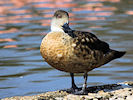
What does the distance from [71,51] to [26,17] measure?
34.1ft

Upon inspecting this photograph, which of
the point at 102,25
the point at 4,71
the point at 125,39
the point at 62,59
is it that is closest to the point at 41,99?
the point at 62,59

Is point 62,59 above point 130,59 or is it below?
above

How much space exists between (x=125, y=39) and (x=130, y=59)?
196 cm

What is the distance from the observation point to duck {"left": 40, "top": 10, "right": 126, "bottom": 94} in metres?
5.73

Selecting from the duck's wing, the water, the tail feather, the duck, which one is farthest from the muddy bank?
the water

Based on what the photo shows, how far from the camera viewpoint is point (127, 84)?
21.4 feet

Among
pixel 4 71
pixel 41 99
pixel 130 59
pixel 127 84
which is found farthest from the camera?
pixel 130 59

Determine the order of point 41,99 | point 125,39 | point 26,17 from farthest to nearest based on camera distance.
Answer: point 26,17 → point 125,39 → point 41,99

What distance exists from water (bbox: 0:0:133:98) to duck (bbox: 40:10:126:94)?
1689 mm

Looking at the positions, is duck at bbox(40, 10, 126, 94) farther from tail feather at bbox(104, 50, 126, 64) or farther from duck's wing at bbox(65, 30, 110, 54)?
tail feather at bbox(104, 50, 126, 64)

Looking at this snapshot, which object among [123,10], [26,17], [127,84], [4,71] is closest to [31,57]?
[4,71]

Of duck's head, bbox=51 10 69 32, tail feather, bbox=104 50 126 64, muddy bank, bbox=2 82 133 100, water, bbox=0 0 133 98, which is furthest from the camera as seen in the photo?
water, bbox=0 0 133 98

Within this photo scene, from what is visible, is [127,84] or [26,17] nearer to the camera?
[127,84]

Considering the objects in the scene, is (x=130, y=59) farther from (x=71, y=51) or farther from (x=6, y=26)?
(x=6, y=26)
